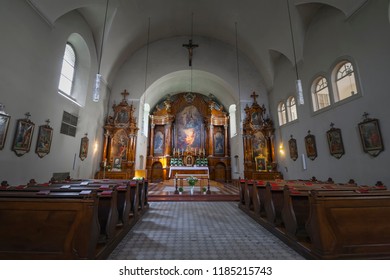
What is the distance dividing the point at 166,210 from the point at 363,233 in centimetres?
462

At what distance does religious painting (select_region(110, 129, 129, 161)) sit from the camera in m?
10.6

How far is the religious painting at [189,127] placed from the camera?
49.8 feet

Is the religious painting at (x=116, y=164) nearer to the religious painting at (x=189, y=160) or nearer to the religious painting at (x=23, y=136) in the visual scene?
the religious painting at (x=23, y=136)

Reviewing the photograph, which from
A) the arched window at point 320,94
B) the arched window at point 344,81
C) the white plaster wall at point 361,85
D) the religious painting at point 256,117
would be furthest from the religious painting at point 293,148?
the arched window at point 344,81

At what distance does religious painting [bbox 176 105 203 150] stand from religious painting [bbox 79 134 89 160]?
756 centimetres

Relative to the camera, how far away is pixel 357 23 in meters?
6.10

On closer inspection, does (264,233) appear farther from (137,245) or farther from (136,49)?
(136,49)

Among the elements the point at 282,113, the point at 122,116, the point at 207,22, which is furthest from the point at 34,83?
the point at 282,113

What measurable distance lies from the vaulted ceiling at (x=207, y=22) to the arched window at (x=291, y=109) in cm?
211

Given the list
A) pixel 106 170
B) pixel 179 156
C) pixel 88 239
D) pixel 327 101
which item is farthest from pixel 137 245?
pixel 179 156

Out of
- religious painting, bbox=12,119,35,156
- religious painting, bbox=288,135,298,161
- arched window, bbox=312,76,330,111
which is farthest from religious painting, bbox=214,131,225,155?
religious painting, bbox=12,119,35,156

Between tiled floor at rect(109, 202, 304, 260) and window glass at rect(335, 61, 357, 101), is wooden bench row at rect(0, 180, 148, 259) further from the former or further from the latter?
window glass at rect(335, 61, 357, 101)

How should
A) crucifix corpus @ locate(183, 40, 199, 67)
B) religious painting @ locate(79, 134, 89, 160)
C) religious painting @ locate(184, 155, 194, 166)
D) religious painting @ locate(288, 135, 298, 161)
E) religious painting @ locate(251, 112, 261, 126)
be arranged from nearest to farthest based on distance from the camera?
religious painting @ locate(79, 134, 89, 160), religious painting @ locate(288, 135, 298, 161), crucifix corpus @ locate(183, 40, 199, 67), religious painting @ locate(251, 112, 261, 126), religious painting @ locate(184, 155, 194, 166)

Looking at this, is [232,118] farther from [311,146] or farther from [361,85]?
[361,85]
